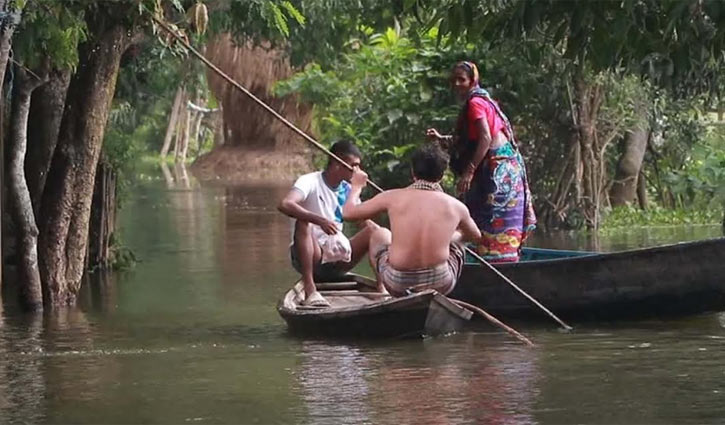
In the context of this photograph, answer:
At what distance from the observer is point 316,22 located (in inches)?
888

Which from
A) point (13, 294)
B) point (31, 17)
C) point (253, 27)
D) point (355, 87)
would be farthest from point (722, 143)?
point (31, 17)

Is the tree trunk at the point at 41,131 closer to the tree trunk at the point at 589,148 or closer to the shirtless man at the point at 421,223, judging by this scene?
the shirtless man at the point at 421,223

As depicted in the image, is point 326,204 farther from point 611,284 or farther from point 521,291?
point 611,284

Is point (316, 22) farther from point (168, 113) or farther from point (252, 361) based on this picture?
point (168, 113)

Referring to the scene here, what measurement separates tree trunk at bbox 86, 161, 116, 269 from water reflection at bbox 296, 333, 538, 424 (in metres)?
5.39

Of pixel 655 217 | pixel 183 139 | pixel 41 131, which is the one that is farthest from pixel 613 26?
pixel 183 139

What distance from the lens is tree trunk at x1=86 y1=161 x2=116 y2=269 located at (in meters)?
15.5

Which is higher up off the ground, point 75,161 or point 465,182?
point 75,161

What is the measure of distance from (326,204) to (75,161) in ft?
8.48

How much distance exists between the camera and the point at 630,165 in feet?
69.6

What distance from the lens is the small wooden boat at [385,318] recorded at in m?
10.1

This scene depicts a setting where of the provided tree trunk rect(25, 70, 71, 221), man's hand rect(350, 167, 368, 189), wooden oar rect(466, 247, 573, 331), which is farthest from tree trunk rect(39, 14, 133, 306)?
→ wooden oar rect(466, 247, 573, 331)

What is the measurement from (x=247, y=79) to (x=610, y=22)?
30808 millimetres

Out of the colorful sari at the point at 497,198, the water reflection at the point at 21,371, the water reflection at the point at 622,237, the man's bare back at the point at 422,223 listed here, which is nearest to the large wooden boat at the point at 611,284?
the colorful sari at the point at 497,198
